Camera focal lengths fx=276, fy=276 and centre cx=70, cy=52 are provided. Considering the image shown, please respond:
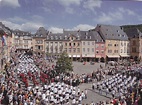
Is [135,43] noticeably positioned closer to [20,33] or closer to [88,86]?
[88,86]

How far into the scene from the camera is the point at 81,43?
3635 millimetres

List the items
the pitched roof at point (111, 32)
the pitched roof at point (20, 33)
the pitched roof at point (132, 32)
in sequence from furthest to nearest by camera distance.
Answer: the pitched roof at point (132, 32) < the pitched roof at point (111, 32) < the pitched roof at point (20, 33)

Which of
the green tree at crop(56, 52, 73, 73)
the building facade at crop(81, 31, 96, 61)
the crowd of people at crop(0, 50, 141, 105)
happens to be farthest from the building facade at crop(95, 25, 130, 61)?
the green tree at crop(56, 52, 73, 73)

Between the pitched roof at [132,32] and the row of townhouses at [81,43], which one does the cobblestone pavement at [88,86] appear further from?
the pitched roof at [132,32]

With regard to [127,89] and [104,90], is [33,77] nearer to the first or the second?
[104,90]

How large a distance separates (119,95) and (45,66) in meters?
1.11

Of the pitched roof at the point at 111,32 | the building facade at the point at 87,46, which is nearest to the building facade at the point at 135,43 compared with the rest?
the pitched roof at the point at 111,32

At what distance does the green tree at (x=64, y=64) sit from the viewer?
3447 millimetres

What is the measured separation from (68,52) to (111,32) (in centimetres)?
70

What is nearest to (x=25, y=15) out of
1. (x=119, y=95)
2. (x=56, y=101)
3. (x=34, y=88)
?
(x=34, y=88)

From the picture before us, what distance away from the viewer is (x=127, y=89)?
392 cm

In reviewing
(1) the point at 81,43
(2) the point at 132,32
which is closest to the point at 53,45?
(1) the point at 81,43

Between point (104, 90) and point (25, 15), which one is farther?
point (104, 90)

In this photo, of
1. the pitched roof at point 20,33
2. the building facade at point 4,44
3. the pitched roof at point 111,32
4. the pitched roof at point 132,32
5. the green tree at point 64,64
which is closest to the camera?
the building facade at point 4,44
